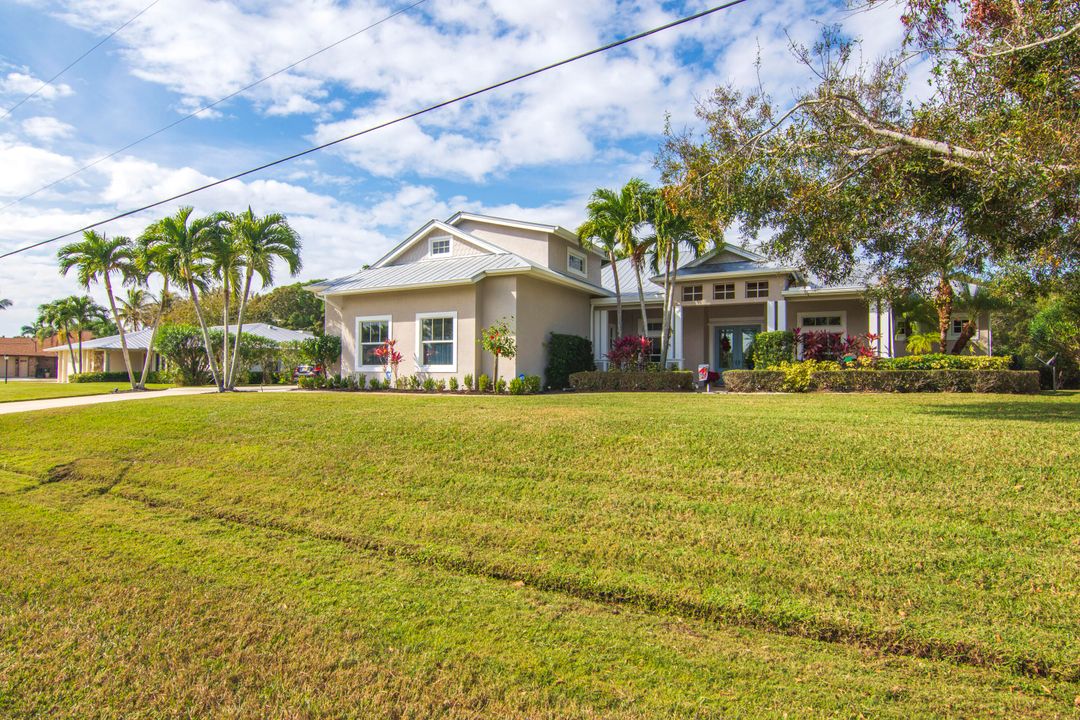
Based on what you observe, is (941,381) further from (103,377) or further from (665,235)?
(103,377)

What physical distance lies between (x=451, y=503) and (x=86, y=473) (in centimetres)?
614

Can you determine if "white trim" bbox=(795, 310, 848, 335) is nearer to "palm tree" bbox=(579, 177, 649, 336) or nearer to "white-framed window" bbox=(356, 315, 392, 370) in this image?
"palm tree" bbox=(579, 177, 649, 336)

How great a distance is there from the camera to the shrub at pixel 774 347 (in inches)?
711

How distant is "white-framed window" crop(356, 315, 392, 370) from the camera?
18750mm

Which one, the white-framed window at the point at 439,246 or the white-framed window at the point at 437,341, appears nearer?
the white-framed window at the point at 437,341

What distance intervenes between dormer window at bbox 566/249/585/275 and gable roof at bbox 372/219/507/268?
8.49 ft

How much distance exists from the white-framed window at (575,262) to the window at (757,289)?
5690mm

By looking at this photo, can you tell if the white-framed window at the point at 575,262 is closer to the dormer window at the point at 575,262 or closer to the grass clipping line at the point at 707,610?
the dormer window at the point at 575,262

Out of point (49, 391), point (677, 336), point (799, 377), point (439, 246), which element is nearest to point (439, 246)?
point (439, 246)

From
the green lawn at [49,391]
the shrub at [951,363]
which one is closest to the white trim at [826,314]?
the shrub at [951,363]

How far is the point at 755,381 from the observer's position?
15.6 m

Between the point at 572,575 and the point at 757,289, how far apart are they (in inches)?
674

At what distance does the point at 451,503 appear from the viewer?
6.47 metres

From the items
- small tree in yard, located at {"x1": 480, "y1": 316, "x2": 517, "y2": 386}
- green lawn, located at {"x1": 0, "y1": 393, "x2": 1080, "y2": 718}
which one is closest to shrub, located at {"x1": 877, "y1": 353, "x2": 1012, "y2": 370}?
green lawn, located at {"x1": 0, "y1": 393, "x2": 1080, "y2": 718}
